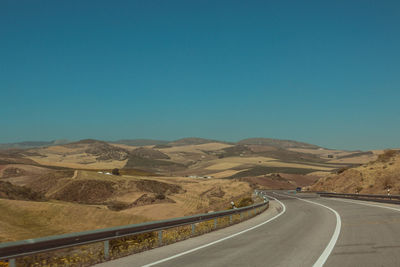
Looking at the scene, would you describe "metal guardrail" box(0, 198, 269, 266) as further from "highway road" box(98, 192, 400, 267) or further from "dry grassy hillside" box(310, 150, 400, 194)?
"dry grassy hillside" box(310, 150, 400, 194)

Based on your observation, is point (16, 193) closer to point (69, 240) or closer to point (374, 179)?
point (374, 179)

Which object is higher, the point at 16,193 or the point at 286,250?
the point at 286,250

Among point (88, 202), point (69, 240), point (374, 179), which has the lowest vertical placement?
point (88, 202)

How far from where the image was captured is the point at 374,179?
187 ft

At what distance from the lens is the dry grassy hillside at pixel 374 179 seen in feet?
163

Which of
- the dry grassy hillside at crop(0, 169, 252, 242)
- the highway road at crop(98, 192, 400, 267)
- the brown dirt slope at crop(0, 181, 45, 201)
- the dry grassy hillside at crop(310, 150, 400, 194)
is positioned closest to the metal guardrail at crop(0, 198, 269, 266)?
the highway road at crop(98, 192, 400, 267)

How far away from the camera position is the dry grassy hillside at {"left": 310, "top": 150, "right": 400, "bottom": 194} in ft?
163

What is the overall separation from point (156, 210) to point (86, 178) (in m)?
40.2

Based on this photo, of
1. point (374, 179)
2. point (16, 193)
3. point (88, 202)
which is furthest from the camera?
point (88, 202)

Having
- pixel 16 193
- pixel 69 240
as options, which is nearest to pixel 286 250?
pixel 69 240

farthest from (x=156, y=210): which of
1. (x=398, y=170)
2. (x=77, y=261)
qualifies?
(x=77, y=261)

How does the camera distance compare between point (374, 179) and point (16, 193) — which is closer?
point (374, 179)

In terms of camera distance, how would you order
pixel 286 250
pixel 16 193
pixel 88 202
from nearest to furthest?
pixel 286 250 < pixel 16 193 < pixel 88 202

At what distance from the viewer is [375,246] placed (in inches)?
460
